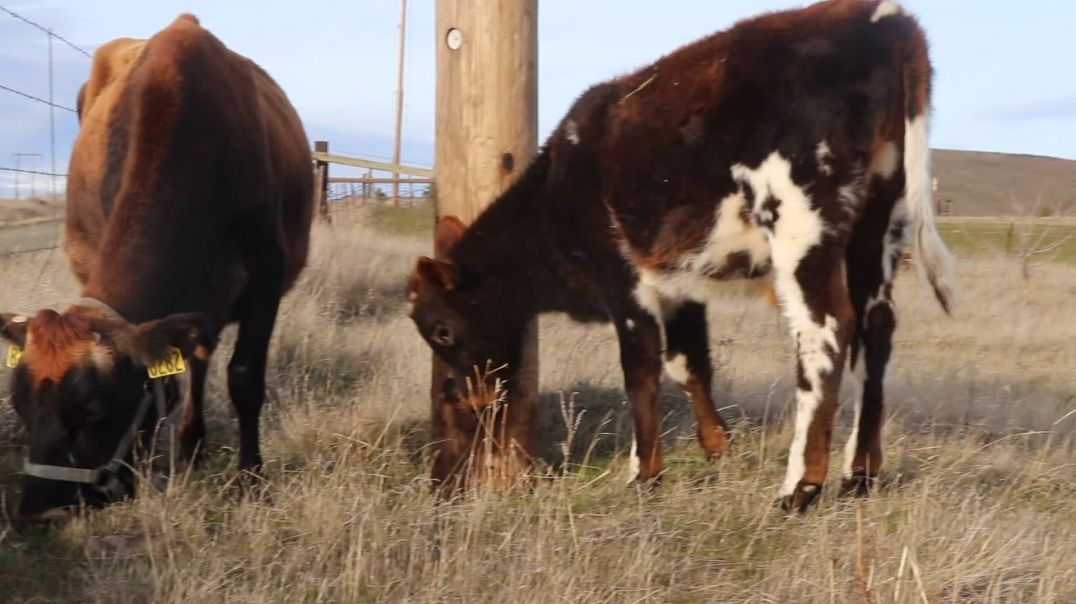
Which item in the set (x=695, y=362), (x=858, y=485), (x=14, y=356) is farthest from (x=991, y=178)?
(x=14, y=356)

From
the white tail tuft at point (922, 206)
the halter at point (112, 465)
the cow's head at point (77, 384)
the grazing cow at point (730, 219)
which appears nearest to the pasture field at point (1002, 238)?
the white tail tuft at point (922, 206)

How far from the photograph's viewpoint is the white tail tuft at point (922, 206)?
4.76 metres

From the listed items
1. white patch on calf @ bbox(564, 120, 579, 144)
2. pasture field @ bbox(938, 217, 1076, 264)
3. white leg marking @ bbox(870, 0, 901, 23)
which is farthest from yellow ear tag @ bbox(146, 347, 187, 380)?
pasture field @ bbox(938, 217, 1076, 264)

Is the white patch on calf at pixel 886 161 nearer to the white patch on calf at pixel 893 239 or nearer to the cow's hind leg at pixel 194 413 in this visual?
the white patch on calf at pixel 893 239

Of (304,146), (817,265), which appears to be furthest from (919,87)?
(304,146)

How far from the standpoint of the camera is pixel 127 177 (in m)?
5.21

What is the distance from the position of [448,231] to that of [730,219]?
1.52 meters

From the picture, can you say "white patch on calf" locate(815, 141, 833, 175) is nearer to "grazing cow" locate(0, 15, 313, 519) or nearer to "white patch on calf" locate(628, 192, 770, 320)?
"white patch on calf" locate(628, 192, 770, 320)

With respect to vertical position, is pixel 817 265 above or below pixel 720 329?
above

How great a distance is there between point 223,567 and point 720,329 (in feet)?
30.8

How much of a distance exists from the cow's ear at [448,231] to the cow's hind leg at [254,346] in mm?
842

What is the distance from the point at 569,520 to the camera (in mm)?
4258

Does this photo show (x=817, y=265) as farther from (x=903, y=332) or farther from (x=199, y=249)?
(x=903, y=332)

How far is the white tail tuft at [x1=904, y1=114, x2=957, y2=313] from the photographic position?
4.76 meters
